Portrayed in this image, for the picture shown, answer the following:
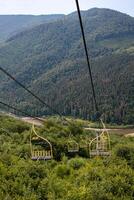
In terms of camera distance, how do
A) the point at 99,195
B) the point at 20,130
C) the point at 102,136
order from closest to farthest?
the point at 102,136 → the point at 99,195 → the point at 20,130

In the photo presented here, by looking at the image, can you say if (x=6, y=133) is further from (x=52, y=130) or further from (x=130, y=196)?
(x=130, y=196)

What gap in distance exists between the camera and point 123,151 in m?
94.2

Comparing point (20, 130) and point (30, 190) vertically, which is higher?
point (20, 130)

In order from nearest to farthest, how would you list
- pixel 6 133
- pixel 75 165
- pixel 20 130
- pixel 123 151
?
1. pixel 75 165
2. pixel 123 151
3. pixel 6 133
4. pixel 20 130

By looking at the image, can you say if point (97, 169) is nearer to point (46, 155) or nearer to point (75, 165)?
point (75, 165)

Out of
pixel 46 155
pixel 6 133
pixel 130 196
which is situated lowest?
pixel 130 196

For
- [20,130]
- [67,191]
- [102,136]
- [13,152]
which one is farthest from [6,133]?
[102,136]

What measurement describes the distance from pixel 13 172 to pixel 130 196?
14659 mm

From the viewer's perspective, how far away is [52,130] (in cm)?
12431

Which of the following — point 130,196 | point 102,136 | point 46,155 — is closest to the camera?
point 46,155

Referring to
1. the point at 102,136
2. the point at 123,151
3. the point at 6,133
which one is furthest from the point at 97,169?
the point at 6,133

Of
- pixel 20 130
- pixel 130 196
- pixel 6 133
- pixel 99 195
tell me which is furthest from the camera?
pixel 20 130

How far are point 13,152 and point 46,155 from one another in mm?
42759

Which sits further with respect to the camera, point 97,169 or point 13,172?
point 97,169
